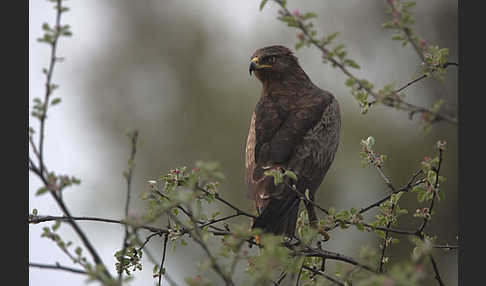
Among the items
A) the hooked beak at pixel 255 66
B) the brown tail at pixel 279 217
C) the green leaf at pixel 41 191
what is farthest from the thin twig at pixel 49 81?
the hooked beak at pixel 255 66

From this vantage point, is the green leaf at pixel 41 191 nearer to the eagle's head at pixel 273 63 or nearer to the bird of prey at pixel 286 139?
the bird of prey at pixel 286 139

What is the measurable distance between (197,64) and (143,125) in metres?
4.03

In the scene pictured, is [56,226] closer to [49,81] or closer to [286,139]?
[49,81]

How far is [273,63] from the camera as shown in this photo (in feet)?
21.3

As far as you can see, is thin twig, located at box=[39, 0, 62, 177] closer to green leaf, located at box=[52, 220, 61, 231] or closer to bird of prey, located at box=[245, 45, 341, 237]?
green leaf, located at box=[52, 220, 61, 231]

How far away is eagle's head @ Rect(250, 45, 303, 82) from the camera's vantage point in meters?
6.44

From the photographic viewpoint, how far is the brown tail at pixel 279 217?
14.2 ft

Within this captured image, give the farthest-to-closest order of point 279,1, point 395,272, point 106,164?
point 106,164
point 279,1
point 395,272

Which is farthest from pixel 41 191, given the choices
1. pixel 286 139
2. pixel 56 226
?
pixel 286 139

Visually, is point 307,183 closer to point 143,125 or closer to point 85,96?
point 143,125

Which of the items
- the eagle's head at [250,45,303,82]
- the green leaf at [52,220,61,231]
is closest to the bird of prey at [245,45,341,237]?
the eagle's head at [250,45,303,82]

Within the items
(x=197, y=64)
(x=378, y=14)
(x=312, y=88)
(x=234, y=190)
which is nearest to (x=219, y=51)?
(x=197, y=64)

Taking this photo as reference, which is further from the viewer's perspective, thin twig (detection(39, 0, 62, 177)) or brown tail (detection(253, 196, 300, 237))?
brown tail (detection(253, 196, 300, 237))

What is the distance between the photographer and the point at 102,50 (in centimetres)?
2827
